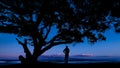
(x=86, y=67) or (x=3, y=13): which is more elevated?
(x=3, y=13)

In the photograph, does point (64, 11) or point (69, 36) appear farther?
point (69, 36)

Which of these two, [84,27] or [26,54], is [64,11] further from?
[26,54]

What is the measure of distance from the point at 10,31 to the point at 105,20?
13.9 metres

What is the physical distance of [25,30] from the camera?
35.2 meters

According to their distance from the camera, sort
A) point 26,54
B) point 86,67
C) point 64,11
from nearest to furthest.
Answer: point 86,67 → point 64,11 → point 26,54

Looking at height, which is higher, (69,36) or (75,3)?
(75,3)

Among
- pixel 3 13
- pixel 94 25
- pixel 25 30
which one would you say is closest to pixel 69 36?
pixel 94 25

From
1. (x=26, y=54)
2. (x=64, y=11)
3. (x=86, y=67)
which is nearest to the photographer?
(x=86, y=67)

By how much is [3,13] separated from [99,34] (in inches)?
567

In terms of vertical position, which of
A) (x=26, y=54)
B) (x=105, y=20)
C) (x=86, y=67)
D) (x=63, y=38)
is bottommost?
(x=86, y=67)

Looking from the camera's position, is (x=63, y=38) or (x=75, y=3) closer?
(x=75, y=3)

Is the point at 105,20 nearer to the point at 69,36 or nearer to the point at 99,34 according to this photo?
the point at 99,34

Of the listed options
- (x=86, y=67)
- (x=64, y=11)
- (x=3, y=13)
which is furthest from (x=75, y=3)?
(x=86, y=67)

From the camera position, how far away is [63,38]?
123ft
